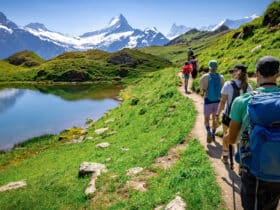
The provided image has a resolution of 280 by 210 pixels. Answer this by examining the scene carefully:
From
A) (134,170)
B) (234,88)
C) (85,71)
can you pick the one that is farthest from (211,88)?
(85,71)

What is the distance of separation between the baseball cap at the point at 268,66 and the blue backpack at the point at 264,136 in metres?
0.62

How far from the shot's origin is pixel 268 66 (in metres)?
7.60

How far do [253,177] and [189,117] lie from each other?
19.1m

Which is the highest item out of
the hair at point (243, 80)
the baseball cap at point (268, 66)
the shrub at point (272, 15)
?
the shrub at point (272, 15)

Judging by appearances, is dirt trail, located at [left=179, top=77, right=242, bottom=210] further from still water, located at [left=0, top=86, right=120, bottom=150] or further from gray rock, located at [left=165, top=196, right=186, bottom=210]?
still water, located at [left=0, top=86, right=120, bottom=150]

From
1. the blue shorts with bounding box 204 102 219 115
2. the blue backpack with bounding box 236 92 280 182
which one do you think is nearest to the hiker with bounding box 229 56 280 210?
the blue backpack with bounding box 236 92 280 182

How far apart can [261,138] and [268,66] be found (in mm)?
1616

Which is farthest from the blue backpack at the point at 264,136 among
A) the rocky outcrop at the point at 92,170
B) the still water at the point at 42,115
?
the still water at the point at 42,115

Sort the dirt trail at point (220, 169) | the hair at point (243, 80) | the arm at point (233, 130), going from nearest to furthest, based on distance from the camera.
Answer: the arm at point (233, 130) → the dirt trail at point (220, 169) → the hair at point (243, 80)

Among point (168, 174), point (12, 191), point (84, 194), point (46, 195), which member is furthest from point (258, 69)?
point (12, 191)

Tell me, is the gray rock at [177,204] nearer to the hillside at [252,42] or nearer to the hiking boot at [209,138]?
the hiking boot at [209,138]

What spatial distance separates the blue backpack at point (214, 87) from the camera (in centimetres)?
1898

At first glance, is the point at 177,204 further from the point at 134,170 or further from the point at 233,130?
the point at 134,170

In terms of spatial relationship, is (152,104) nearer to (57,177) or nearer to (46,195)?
(57,177)
